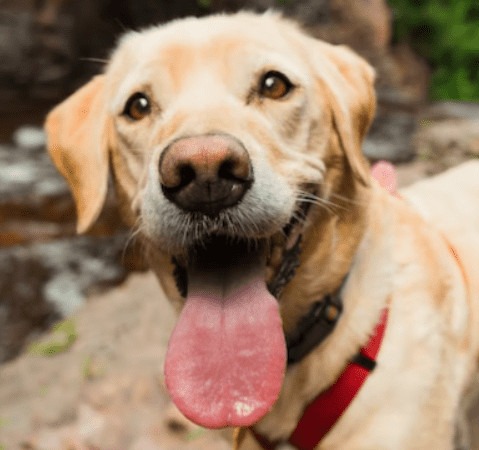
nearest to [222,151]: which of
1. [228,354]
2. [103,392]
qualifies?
[228,354]

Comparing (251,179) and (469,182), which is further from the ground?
(251,179)

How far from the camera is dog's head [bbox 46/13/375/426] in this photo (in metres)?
1.63

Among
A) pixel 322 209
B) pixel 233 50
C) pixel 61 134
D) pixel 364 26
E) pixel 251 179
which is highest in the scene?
pixel 233 50

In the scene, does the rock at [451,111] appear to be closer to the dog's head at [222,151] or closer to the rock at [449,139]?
the rock at [449,139]

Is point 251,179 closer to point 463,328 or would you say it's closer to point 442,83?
point 463,328

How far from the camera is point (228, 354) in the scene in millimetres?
1692

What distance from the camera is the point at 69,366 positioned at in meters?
3.56

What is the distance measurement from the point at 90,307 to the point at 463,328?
277 cm

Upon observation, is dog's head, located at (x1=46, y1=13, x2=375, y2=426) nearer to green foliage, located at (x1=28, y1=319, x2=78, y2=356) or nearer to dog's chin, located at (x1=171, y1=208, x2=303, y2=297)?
dog's chin, located at (x1=171, y1=208, x2=303, y2=297)

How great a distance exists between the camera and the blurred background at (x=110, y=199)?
324 cm

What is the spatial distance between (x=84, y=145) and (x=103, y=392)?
1571mm

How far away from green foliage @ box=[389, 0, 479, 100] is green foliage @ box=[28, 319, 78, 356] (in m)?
7.62

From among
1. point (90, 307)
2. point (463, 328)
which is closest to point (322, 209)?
point (463, 328)

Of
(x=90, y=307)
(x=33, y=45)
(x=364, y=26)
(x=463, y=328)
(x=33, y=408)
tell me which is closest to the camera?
(x=463, y=328)
